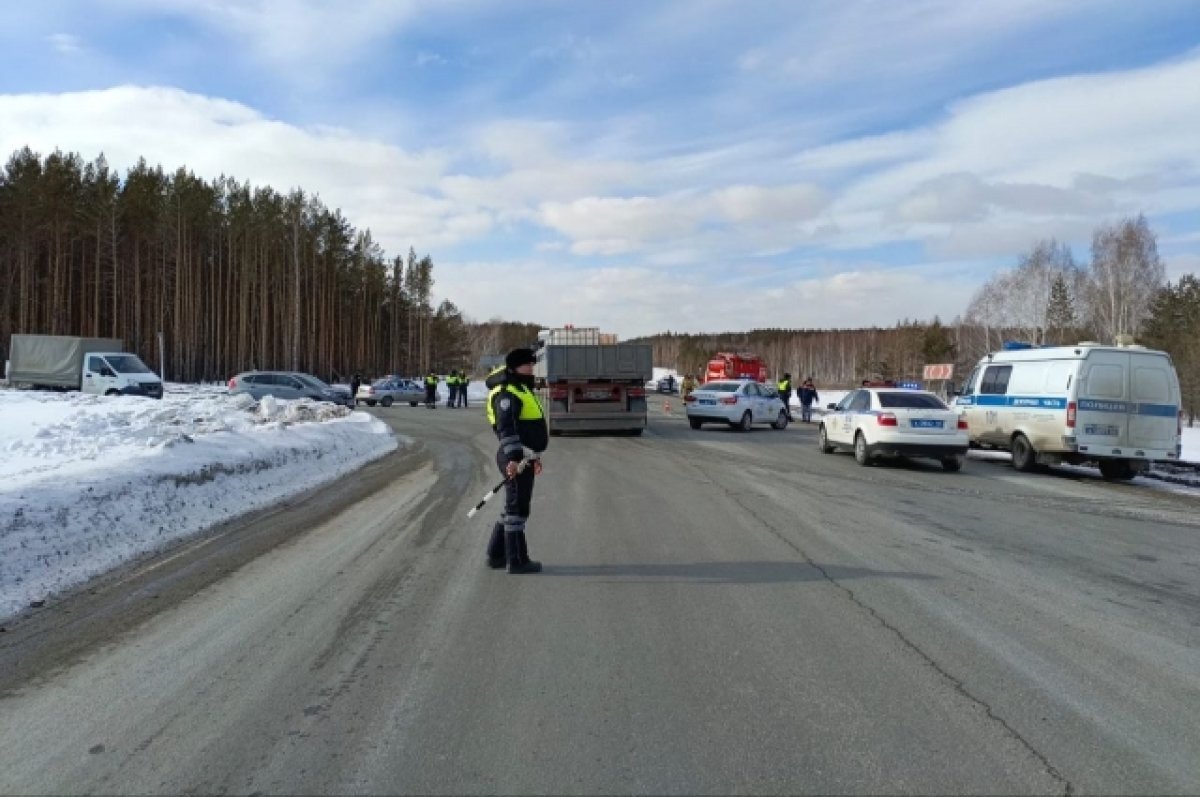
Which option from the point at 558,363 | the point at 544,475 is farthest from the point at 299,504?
the point at 558,363

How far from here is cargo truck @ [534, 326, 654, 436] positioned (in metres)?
22.1

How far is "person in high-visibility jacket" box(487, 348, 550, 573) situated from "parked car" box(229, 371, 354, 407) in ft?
91.0

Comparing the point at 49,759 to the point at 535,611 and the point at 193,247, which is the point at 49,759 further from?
the point at 193,247

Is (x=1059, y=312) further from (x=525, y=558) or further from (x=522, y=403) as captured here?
(x=525, y=558)

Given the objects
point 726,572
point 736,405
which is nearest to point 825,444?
point 736,405

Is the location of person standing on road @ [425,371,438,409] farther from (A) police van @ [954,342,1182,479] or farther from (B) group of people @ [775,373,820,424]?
(A) police van @ [954,342,1182,479]

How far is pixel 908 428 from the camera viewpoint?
52.4 ft

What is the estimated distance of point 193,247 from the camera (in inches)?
2432

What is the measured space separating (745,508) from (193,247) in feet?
204

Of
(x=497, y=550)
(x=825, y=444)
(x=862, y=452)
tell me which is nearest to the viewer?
(x=497, y=550)

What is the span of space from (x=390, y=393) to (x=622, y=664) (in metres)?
42.1

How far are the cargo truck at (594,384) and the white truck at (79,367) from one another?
18.1 meters

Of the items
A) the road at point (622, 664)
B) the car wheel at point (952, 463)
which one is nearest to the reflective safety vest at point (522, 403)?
the road at point (622, 664)

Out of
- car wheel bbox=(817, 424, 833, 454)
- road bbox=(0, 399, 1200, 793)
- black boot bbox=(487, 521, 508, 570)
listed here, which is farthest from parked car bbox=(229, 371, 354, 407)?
black boot bbox=(487, 521, 508, 570)
